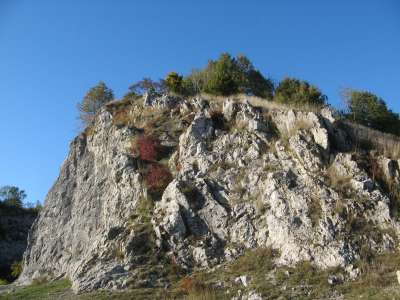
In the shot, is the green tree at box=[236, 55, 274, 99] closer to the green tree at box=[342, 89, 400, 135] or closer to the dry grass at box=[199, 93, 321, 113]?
the dry grass at box=[199, 93, 321, 113]

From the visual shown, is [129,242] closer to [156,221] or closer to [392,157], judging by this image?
[156,221]

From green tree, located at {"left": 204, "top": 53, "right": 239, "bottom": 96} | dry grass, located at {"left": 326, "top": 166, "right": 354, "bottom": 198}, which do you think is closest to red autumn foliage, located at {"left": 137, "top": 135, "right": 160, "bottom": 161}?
green tree, located at {"left": 204, "top": 53, "right": 239, "bottom": 96}

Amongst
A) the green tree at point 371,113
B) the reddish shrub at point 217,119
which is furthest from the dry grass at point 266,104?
the green tree at point 371,113

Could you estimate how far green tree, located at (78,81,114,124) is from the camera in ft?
→ 146

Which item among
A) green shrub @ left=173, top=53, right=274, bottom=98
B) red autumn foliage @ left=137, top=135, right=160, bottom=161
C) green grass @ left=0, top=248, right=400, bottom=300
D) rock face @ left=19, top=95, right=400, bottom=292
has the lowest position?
green grass @ left=0, top=248, right=400, bottom=300

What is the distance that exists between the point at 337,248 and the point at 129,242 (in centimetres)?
1057

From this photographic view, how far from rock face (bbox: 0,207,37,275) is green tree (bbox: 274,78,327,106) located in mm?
35981

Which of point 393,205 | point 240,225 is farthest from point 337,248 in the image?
point 240,225

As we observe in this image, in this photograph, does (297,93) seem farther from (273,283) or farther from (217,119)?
(273,283)

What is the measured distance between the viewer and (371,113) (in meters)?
34.7

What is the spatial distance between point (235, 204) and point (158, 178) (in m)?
5.99

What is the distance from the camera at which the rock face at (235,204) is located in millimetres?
20156

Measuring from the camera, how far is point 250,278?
19234 mm

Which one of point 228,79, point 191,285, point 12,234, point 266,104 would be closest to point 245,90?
point 228,79
